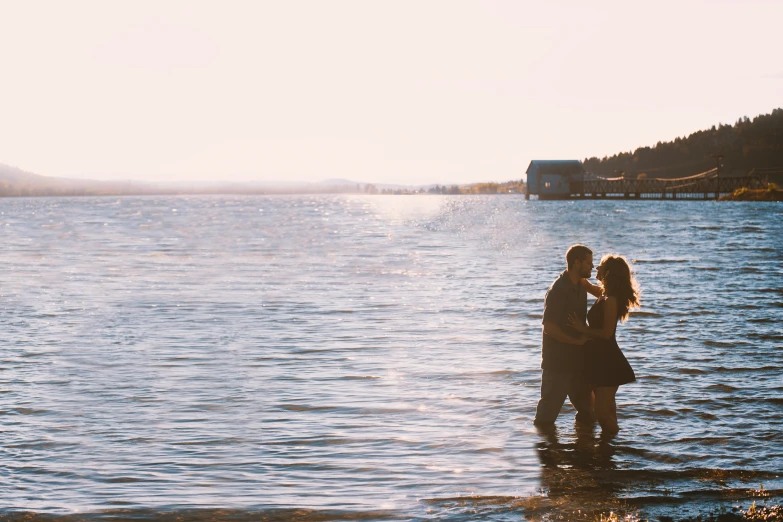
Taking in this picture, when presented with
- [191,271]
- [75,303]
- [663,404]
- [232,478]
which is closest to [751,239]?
[191,271]

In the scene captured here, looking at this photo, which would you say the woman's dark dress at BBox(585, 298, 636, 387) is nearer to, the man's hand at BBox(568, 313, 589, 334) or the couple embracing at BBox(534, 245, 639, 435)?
the couple embracing at BBox(534, 245, 639, 435)

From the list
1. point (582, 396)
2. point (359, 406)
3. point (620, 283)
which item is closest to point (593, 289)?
point (620, 283)

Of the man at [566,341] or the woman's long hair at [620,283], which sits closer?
the woman's long hair at [620,283]

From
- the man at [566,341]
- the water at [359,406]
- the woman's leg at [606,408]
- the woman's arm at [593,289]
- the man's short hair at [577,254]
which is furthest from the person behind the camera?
the woman's leg at [606,408]

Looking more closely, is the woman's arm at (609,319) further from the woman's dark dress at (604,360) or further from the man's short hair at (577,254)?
the man's short hair at (577,254)

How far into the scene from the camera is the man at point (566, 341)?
9297 millimetres

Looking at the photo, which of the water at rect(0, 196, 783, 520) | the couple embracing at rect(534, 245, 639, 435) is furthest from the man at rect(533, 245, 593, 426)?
the water at rect(0, 196, 783, 520)

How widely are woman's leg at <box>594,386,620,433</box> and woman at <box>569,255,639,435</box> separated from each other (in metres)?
0.02

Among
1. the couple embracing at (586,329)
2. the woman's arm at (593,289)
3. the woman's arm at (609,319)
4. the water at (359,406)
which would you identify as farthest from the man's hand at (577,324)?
the water at (359,406)

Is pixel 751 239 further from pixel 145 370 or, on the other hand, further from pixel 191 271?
pixel 145 370

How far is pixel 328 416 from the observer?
11.3 m

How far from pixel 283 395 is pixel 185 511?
4797mm

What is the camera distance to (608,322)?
9.21 metres

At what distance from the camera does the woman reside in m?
9.20
